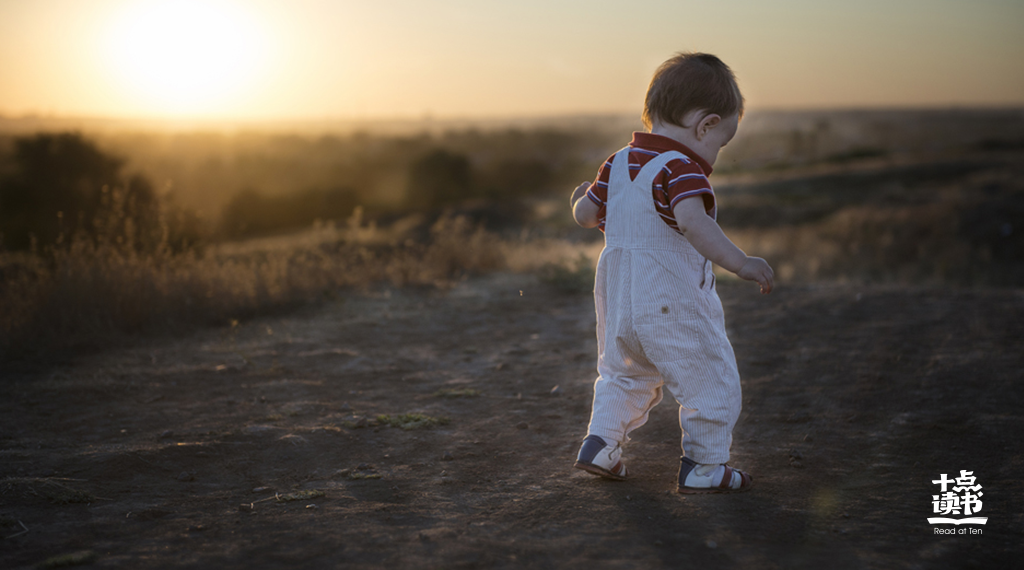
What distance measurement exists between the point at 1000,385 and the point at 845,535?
2.09 metres

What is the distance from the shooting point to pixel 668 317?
251cm

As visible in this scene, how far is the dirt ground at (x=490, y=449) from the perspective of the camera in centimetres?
220

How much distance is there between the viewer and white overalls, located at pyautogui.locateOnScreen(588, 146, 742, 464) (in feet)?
8.22

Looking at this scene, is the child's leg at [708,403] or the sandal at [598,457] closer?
the child's leg at [708,403]

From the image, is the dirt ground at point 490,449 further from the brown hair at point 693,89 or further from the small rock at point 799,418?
the brown hair at point 693,89

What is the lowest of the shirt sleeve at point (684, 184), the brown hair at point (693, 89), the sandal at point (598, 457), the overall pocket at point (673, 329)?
the sandal at point (598, 457)

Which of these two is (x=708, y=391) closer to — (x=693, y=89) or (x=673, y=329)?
(x=673, y=329)

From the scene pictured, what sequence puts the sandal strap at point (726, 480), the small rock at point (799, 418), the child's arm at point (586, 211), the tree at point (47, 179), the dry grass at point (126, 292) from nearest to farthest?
1. the sandal strap at point (726, 480)
2. the child's arm at point (586, 211)
3. the small rock at point (799, 418)
4. the dry grass at point (126, 292)
5. the tree at point (47, 179)

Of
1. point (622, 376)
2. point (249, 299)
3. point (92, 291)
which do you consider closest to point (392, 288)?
point (249, 299)

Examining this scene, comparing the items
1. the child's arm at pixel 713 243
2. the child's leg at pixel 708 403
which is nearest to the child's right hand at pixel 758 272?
the child's arm at pixel 713 243

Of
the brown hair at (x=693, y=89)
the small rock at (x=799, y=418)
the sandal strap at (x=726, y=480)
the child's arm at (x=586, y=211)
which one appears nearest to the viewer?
the brown hair at (x=693, y=89)

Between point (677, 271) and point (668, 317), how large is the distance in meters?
0.16

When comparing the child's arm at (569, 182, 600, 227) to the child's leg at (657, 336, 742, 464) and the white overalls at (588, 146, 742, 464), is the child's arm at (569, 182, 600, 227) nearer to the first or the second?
the white overalls at (588, 146, 742, 464)

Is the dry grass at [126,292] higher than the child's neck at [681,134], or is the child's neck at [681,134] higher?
the child's neck at [681,134]
